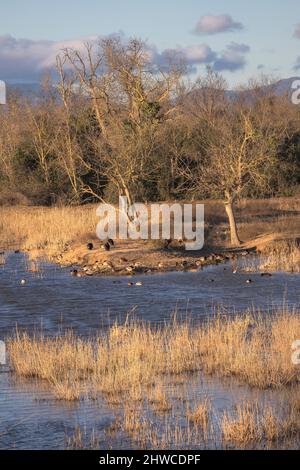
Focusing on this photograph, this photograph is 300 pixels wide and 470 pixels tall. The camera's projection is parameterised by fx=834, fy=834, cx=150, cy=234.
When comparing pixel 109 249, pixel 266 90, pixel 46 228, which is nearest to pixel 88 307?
pixel 109 249

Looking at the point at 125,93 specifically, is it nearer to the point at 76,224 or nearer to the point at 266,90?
the point at 76,224

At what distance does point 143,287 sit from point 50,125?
75.6ft

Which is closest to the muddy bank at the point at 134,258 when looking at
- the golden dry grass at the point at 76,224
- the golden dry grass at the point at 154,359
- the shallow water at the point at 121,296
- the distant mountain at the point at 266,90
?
the shallow water at the point at 121,296

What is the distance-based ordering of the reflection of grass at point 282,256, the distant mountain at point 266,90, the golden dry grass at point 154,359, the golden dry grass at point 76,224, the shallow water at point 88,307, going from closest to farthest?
the shallow water at point 88,307 < the golden dry grass at point 154,359 < the reflection of grass at point 282,256 < the golden dry grass at point 76,224 < the distant mountain at point 266,90

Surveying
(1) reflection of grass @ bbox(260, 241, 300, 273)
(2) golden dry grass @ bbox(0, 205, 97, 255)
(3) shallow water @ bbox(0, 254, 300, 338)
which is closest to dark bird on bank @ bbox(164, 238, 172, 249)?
(3) shallow water @ bbox(0, 254, 300, 338)

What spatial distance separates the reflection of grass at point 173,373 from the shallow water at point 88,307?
25 centimetres

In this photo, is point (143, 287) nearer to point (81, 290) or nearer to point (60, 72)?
point (81, 290)

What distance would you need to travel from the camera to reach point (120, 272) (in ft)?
71.3

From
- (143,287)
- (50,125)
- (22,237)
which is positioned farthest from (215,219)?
(50,125)

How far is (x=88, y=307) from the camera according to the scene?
55.1 feet

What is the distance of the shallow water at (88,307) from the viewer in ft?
29.2

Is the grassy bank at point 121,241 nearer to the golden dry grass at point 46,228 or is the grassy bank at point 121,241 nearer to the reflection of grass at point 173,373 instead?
the golden dry grass at point 46,228

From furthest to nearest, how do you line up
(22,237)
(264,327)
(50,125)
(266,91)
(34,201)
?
(266,91), (50,125), (34,201), (22,237), (264,327)

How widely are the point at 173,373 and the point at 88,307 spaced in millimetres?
Result: 6204
